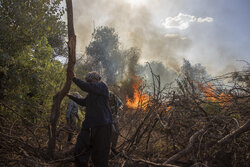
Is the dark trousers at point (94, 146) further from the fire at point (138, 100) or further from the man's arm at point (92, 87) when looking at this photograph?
the fire at point (138, 100)

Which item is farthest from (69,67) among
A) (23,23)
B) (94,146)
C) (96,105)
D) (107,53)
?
(107,53)

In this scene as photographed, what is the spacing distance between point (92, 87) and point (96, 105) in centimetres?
34

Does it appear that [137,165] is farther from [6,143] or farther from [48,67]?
[48,67]

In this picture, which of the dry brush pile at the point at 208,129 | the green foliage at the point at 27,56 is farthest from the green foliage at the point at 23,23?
the dry brush pile at the point at 208,129

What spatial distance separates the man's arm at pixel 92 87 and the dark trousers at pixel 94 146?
1.99 feet

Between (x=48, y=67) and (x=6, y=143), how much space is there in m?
2.85

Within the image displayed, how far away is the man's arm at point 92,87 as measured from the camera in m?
2.78

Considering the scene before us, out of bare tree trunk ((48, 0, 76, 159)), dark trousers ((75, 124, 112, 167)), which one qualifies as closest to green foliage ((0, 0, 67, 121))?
bare tree trunk ((48, 0, 76, 159))

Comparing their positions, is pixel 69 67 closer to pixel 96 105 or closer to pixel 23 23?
pixel 96 105

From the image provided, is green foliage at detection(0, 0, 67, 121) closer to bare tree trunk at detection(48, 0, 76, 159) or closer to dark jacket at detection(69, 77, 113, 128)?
bare tree trunk at detection(48, 0, 76, 159)

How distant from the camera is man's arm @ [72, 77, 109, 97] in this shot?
2.78m

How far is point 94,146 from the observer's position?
2926mm

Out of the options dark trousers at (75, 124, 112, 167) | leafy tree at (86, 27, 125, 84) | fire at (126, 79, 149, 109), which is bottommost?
dark trousers at (75, 124, 112, 167)

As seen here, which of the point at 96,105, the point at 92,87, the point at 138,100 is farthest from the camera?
the point at 138,100
